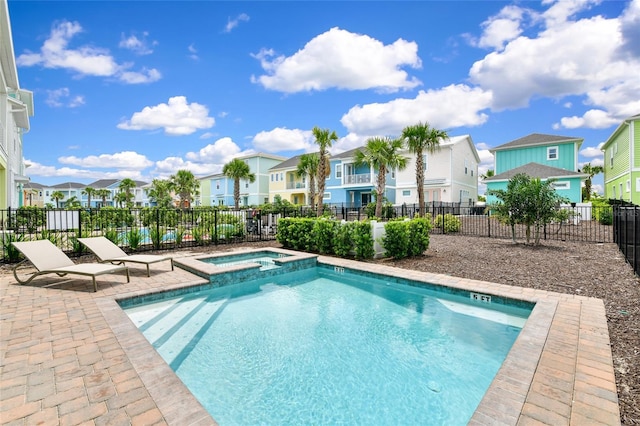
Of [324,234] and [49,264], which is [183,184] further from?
[49,264]

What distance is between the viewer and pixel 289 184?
39969 mm

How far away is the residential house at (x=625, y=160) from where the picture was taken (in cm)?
2102

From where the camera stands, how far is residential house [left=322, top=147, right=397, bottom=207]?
32562mm

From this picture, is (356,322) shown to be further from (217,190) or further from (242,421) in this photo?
(217,190)

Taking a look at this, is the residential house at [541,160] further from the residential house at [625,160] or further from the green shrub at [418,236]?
the green shrub at [418,236]

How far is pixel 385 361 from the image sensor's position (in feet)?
13.8

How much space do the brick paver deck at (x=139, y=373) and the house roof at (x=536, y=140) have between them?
91.1 ft

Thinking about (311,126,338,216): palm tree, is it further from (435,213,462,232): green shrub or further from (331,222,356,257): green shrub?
(331,222,356,257): green shrub

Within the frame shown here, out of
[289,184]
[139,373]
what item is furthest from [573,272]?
[289,184]

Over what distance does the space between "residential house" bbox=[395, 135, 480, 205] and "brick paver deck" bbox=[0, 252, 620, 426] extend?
25454 millimetres

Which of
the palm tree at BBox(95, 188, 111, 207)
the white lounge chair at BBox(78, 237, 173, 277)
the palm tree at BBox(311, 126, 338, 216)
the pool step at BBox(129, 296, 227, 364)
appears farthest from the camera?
the palm tree at BBox(95, 188, 111, 207)

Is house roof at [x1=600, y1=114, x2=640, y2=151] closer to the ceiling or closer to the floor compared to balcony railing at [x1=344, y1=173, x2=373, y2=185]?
closer to the ceiling

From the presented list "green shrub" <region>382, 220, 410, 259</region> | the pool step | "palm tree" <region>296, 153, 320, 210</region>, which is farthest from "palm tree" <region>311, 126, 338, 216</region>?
the pool step

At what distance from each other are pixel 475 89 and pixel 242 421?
19887 millimetres
